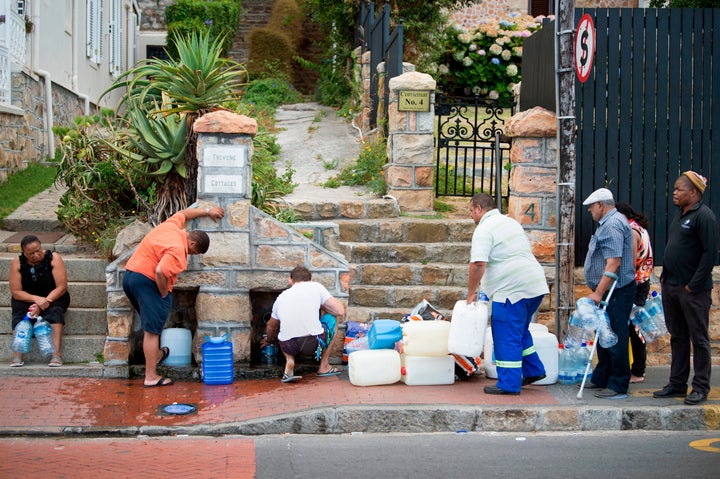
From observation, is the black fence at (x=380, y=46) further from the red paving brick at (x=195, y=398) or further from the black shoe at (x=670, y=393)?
the black shoe at (x=670, y=393)

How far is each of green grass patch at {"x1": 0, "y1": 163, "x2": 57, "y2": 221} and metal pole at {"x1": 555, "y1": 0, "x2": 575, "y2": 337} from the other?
689cm

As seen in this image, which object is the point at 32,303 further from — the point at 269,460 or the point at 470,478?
the point at 470,478

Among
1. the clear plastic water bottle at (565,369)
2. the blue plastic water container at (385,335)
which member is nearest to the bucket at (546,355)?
the clear plastic water bottle at (565,369)

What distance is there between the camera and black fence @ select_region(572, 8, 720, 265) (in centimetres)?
975

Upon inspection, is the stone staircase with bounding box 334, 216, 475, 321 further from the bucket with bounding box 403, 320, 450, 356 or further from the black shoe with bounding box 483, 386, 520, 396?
the black shoe with bounding box 483, 386, 520, 396

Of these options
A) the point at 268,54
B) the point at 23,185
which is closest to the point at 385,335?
the point at 23,185

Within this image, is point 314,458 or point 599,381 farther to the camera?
point 599,381

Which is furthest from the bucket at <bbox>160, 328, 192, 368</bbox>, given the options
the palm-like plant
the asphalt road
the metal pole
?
the metal pole

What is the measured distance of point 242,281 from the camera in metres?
9.11

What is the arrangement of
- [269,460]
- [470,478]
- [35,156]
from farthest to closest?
[35,156] → [269,460] → [470,478]

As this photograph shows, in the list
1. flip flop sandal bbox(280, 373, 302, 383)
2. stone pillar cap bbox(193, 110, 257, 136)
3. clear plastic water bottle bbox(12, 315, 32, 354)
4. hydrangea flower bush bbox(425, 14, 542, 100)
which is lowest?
flip flop sandal bbox(280, 373, 302, 383)

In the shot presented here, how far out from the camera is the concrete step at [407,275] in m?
10.6

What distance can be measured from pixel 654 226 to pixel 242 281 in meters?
4.59

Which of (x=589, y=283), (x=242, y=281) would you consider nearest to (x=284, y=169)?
(x=242, y=281)
